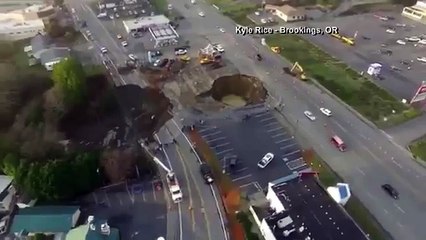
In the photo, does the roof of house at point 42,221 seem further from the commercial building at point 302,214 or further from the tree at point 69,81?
the commercial building at point 302,214

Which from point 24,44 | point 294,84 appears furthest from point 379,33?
point 24,44

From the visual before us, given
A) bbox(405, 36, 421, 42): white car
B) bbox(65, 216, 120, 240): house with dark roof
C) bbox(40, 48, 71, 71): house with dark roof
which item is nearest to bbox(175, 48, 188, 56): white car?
bbox(40, 48, 71, 71): house with dark roof

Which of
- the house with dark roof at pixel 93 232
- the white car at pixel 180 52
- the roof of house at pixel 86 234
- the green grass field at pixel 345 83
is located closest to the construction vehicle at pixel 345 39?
the green grass field at pixel 345 83

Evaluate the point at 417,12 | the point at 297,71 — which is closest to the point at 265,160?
the point at 297,71

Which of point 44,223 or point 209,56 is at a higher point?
point 209,56

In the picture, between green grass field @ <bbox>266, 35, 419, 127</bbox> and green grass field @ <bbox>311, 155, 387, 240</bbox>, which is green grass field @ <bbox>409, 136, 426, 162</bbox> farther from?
green grass field @ <bbox>311, 155, 387, 240</bbox>

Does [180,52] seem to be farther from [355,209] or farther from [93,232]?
[355,209]
